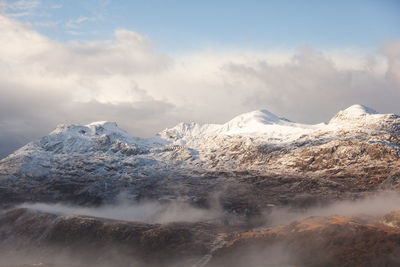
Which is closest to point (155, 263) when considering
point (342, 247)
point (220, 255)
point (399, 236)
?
point (220, 255)

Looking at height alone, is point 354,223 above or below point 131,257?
above

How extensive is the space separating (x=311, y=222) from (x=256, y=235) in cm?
2839

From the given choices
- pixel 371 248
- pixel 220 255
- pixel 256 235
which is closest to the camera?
pixel 371 248

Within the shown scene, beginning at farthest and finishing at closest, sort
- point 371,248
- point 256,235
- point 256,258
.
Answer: point 256,235, point 256,258, point 371,248

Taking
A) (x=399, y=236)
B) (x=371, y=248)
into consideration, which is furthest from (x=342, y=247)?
(x=399, y=236)

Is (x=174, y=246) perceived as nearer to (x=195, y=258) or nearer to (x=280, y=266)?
(x=195, y=258)

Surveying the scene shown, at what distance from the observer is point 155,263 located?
7323 inches

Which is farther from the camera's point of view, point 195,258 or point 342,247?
point 195,258

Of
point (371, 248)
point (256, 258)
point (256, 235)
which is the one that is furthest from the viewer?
point (256, 235)

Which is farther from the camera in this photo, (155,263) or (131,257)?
(131,257)

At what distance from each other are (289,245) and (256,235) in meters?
23.4

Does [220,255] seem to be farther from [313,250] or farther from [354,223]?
[354,223]

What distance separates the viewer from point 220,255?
177875 millimetres

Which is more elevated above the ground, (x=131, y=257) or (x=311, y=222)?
(x=311, y=222)
